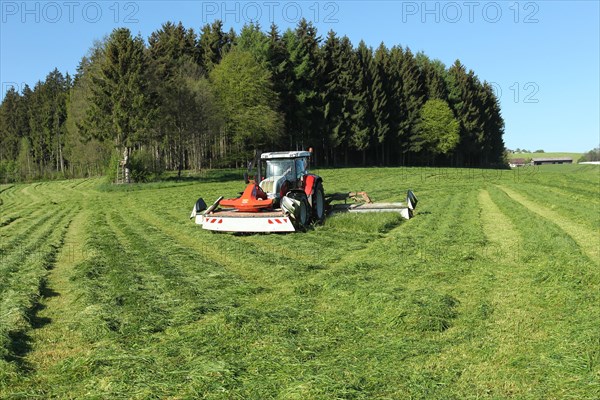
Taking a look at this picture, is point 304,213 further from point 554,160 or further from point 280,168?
point 554,160

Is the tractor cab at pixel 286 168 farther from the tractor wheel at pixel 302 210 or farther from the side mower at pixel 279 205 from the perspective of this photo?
the tractor wheel at pixel 302 210

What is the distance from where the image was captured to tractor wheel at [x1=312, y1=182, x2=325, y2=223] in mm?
15398

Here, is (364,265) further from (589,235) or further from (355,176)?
(355,176)

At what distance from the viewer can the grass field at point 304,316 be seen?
4.42m

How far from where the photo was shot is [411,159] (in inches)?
2726

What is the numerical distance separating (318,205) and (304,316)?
31.8 ft

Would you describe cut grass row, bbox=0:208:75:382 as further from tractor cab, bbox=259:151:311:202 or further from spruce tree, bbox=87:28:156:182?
spruce tree, bbox=87:28:156:182

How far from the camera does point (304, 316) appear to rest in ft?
20.8

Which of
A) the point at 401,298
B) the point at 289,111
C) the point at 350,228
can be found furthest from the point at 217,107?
the point at 401,298

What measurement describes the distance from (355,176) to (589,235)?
28.6 meters

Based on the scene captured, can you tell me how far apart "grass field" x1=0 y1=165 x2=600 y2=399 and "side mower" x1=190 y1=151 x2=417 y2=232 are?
1.98 feet

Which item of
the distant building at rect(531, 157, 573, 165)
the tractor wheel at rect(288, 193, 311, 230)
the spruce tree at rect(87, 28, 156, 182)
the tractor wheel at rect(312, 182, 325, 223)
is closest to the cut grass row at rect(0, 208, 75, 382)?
the tractor wheel at rect(288, 193, 311, 230)

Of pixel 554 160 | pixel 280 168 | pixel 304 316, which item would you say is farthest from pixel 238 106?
pixel 554 160

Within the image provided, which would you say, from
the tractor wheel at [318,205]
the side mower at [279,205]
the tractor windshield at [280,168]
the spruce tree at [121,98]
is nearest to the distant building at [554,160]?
the spruce tree at [121,98]
